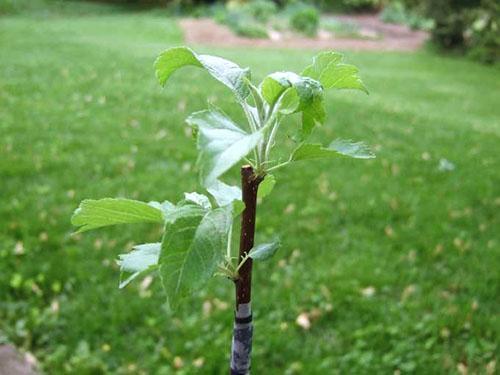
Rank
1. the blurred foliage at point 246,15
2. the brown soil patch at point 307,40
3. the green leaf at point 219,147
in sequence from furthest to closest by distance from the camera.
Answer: the blurred foliage at point 246,15 → the brown soil patch at point 307,40 → the green leaf at point 219,147

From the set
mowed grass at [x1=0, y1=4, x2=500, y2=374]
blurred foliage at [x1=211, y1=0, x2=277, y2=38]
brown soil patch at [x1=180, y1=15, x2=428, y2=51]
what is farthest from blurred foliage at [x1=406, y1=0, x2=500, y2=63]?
mowed grass at [x1=0, y1=4, x2=500, y2=374]

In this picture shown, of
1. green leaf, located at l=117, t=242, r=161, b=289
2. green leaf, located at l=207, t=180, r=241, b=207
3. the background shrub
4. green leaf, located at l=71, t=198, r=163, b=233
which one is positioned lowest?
the background shrub

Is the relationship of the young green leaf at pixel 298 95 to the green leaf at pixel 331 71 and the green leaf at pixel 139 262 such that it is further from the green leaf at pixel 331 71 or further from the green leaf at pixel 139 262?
the green leaf at pixel 139 262

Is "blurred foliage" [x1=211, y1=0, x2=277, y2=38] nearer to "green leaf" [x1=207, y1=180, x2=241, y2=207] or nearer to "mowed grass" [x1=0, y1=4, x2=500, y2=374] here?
"mowed grass" [x1=0, y1=4, x2=500, y2=374]

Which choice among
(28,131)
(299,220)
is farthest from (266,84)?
(28,131)

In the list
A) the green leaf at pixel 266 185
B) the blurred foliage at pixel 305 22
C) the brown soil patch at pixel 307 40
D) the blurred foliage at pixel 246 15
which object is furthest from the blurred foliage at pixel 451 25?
the green leaf at pixel 266 185

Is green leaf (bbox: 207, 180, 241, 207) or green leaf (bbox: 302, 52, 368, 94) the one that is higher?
green leaf (bbox: 302, 52, 368, 94)
